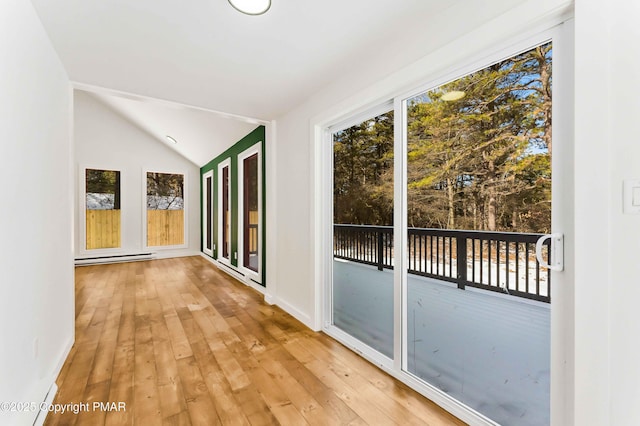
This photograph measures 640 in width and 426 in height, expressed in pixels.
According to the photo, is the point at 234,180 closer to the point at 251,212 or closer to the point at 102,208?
the point at 251,212

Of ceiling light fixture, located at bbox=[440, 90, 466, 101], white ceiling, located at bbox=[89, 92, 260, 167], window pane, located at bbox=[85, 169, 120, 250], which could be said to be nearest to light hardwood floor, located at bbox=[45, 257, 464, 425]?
ceiling light fixture, located at bbox=[440, 90, 466, 101]

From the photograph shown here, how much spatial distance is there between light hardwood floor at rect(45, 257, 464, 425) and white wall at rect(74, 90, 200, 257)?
334cm

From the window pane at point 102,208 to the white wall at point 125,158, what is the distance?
0.38 feet

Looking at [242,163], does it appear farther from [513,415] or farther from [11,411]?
[513,415]

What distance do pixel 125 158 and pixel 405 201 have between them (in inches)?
267

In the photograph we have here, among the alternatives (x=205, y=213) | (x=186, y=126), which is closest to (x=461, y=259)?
(x=186, y=126)

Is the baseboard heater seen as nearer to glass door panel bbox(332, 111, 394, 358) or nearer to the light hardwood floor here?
the light hardwood floor

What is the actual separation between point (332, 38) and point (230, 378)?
7.92 ft

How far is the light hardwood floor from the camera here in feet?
5.14
